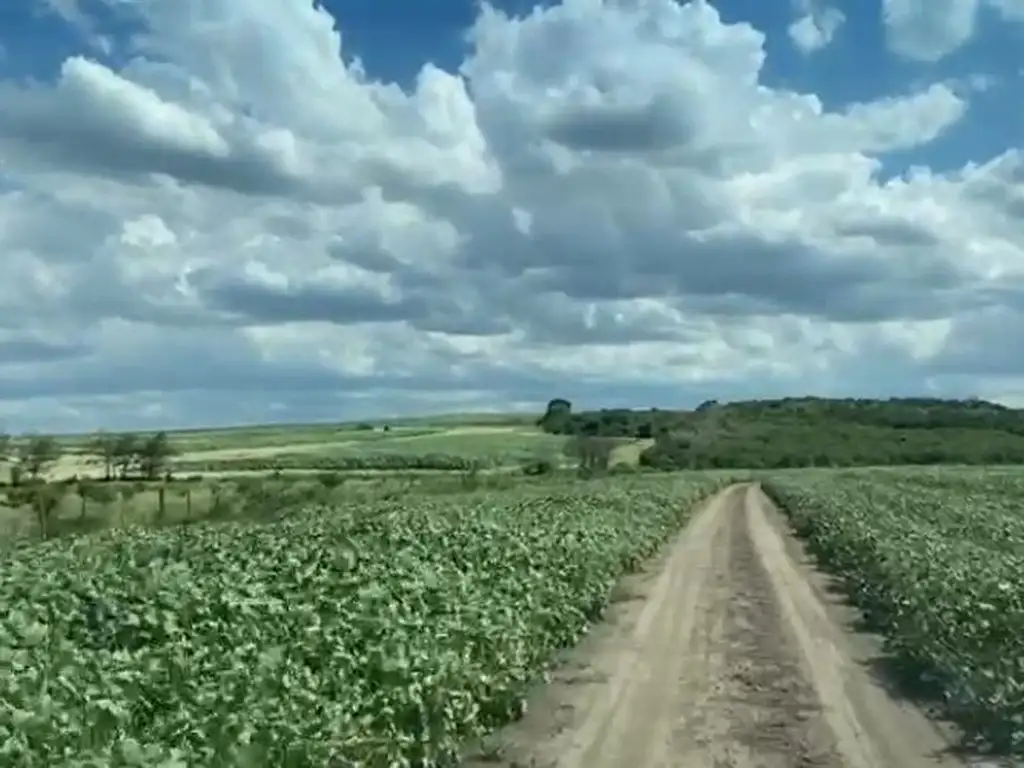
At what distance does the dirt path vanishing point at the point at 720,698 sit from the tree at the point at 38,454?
6261 cm

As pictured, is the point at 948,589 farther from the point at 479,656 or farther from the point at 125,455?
the point at 125,455

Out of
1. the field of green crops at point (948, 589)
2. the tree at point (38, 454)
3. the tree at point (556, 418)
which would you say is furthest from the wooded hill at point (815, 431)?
the field of green crops at point (948, 589)

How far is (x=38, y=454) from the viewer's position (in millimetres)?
83562

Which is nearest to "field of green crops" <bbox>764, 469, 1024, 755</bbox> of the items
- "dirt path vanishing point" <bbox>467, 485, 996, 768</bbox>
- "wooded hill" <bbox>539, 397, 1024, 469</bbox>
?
"dirt path vanishing point" <bbox>467, 485, 996, 768</bbox>

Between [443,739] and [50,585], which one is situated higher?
[50,585]

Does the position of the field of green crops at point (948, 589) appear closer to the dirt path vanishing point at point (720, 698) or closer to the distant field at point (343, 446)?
the dirt path vanishing point at point (720, 698)

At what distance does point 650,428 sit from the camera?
6959 inches

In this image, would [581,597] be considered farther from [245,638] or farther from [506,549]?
[245,638]

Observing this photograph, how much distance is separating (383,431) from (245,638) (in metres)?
174

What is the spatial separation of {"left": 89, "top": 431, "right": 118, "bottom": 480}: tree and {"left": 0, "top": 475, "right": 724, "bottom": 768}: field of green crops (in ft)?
239

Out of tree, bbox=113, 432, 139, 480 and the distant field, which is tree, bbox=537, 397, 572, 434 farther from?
tree, bbox=113, 432, 139, 480

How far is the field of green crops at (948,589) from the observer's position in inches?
571

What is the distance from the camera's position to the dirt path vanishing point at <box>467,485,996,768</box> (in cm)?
1266

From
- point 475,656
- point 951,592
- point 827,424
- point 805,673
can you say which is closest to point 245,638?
point 475,656
